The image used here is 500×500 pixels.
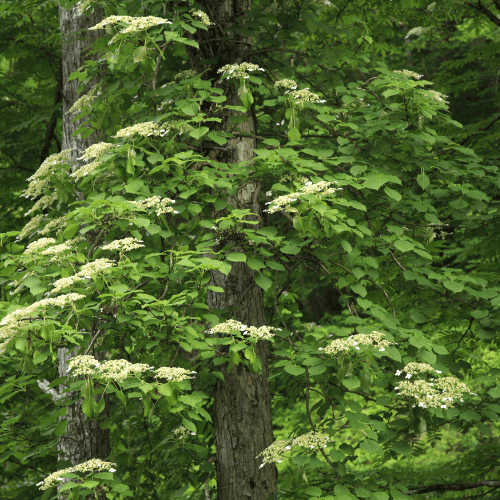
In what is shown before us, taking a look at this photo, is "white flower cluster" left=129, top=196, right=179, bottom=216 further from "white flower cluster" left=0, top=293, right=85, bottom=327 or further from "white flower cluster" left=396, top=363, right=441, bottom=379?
"white flower cluster" left=396, top=363, right=441, bottom=379

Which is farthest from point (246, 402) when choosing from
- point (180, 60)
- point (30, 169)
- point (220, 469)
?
point (30, 169)

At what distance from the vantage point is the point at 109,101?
3.99 metres

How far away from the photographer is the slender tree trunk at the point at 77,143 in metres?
5.00

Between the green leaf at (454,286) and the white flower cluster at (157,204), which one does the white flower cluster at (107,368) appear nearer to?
the white flower cluster at (157,204)

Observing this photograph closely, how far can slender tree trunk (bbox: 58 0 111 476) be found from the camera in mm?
4996

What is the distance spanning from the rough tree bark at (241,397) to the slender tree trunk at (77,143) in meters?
1.36

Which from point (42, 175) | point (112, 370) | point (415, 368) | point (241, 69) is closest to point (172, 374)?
point (112, 370)

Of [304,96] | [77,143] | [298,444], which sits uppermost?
[77,143]

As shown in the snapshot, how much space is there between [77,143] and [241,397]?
10.6ft

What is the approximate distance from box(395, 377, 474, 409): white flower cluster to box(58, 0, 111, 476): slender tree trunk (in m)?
2.89

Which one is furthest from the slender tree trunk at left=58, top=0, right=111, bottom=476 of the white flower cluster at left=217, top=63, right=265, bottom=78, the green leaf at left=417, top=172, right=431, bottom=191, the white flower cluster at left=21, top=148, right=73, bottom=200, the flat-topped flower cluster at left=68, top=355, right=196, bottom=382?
the green leaf at left=417, top=172, right=431, bottom=191

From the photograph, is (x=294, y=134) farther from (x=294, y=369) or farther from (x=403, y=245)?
(x=294, y=369)

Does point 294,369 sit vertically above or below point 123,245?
below

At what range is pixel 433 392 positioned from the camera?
2.89 metres
